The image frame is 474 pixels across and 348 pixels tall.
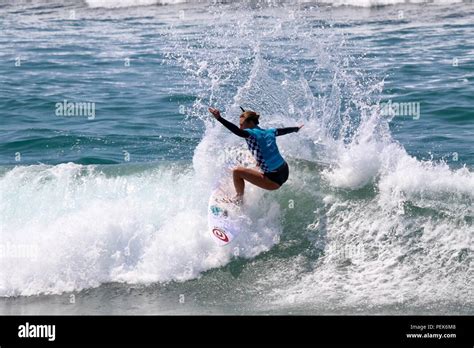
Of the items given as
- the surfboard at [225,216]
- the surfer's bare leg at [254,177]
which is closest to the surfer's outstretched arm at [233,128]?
the surfer's bare leg at [254,177]

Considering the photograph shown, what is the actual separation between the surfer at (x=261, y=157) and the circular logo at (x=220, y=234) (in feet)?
1.80

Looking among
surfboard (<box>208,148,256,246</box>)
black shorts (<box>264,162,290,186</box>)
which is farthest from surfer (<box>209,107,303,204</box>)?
surfboard (<box>208,148,256,246</box>)

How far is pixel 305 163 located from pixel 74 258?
148 inches

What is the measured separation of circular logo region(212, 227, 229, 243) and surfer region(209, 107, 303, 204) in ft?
1.80

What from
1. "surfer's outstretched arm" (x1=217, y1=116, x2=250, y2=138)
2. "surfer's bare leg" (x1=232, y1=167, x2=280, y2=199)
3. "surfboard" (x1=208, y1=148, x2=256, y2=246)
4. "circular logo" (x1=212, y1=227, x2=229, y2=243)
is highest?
"surfer's outstretched arm" (x1=217, y1=116, x2=250, y2=138)

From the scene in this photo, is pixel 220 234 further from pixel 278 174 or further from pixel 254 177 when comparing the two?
pixel 278 174

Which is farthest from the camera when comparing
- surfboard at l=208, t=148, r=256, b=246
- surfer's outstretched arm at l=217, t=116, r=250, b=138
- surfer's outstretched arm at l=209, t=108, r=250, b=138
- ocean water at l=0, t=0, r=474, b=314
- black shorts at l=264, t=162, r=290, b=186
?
surfboard at l=208, t=148, r=256, b=246

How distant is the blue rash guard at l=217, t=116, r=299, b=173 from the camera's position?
441 inches

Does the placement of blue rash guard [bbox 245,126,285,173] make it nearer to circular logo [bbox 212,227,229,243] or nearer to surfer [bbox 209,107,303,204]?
surfer [bbox 209,107,303,204]

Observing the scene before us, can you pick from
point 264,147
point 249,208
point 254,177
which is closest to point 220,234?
point 249,208

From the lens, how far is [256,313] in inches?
427

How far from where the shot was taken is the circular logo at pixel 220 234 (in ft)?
39.0
